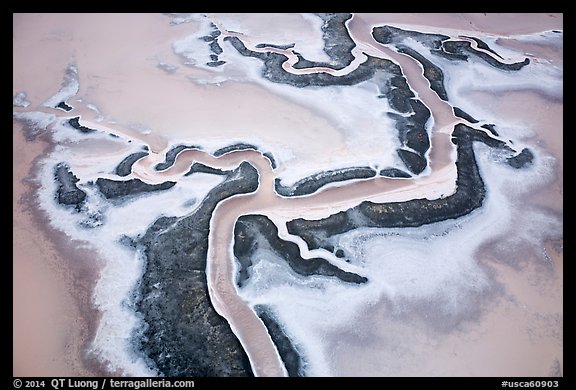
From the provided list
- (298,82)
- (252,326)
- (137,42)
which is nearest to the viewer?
(252,326)

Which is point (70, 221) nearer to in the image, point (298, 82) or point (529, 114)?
point (298, 82)

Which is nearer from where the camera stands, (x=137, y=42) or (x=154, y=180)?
(x=154, y=180)

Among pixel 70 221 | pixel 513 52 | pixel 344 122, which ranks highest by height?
pixel 513 52

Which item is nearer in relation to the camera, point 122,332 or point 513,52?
point 122,332

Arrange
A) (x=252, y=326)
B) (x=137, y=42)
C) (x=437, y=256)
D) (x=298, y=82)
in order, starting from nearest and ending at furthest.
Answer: (x=252, y=326) → (x=437, y=256) → (x=298, y=82) → (x=137, y=42)

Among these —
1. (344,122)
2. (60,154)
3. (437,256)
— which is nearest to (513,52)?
(344,122)

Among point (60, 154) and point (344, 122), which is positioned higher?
point (344, 122)
